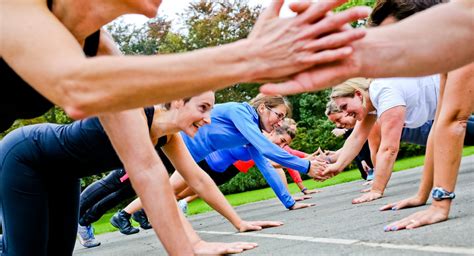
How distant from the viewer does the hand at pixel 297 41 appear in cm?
146

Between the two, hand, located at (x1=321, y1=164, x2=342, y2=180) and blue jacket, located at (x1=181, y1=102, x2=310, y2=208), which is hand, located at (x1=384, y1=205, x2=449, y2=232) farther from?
blue jacket, located at (x1=181, y1=102, x2=310, y2=208)

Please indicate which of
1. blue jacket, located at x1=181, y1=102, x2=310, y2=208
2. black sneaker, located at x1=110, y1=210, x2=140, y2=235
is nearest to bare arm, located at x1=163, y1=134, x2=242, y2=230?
blue jacket, located at x1=181, y1=102, x2=310, y2=208

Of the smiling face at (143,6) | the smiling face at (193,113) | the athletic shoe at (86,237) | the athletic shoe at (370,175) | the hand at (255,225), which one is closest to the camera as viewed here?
the smiling face at (143,6)

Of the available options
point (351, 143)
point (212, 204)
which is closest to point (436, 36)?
point (212, 204)

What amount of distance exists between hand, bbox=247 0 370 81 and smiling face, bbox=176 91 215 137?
223 cm

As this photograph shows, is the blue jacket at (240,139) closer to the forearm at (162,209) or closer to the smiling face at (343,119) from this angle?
the smiling face at (343,119)

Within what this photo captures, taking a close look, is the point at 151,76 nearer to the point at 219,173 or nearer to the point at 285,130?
the point at 219,173

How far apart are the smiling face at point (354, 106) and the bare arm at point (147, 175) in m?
3.59

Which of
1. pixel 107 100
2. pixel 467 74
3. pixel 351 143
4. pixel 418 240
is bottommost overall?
pixel 351 143

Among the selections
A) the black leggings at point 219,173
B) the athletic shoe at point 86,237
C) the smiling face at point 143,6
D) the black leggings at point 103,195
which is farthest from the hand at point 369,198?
the smiling face at point 143,6

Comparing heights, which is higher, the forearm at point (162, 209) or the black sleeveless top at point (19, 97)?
the black sleeveless top at point (19, 97)

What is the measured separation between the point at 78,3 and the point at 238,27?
80.8 feet

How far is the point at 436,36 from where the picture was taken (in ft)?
5.48

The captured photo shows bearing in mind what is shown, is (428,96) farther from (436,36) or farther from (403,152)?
(403,152)
